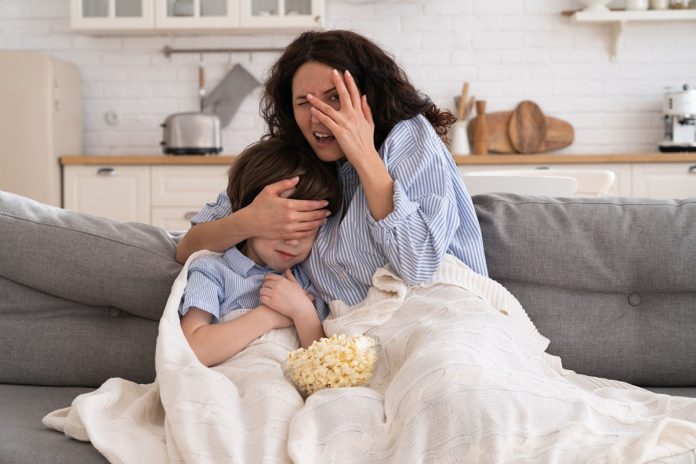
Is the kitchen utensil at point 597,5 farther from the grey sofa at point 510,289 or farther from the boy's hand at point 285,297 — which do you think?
the boy's hand at point 285,297

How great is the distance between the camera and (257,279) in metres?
1.85

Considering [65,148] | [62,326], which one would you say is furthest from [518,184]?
[65,148]

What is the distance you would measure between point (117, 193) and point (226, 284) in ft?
9.96

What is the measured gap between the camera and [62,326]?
1.86m

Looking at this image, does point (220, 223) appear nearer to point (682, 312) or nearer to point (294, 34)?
point (682, 312)

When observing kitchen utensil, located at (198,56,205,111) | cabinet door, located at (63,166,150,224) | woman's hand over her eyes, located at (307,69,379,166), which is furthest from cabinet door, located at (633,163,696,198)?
woman's hand over her eyes, located at (307,69,379,166)

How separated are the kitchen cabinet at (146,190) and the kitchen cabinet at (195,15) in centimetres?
83

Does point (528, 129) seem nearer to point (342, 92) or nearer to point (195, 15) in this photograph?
point (195, 15)

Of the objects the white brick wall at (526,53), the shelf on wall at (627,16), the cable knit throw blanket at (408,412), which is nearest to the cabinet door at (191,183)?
the white brick wall at (526,53)

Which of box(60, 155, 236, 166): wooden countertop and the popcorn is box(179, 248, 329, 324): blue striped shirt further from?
box(60, 155, 236, 166): wooden countertop

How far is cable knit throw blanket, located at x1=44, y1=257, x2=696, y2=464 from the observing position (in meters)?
1.25

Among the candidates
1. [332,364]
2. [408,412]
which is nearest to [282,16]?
[332,364]

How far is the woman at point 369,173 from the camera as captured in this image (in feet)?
5.63

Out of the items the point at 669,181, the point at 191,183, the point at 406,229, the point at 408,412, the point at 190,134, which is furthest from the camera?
the point at 190,134
